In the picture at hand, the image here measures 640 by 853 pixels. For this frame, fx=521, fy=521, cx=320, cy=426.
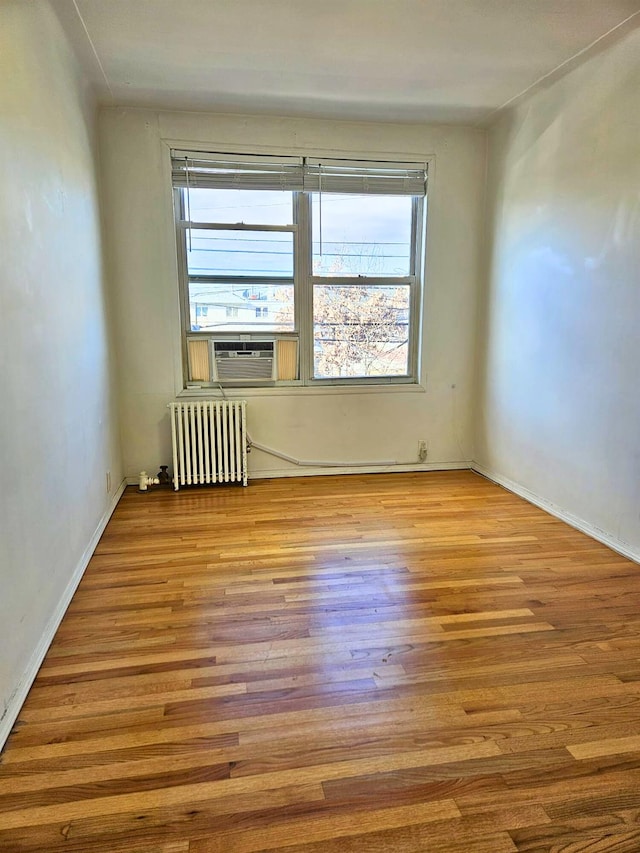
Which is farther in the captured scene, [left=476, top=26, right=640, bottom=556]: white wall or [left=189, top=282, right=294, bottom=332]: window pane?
[left=189, top=282, right=294, bottom=332]: window pane

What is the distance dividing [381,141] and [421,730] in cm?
411

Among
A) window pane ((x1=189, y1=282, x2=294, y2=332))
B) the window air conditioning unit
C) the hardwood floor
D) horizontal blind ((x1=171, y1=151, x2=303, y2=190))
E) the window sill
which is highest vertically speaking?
horizontal blind ((x1=171, y1=151, x2=303, y2=190))

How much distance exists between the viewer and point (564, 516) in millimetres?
3465

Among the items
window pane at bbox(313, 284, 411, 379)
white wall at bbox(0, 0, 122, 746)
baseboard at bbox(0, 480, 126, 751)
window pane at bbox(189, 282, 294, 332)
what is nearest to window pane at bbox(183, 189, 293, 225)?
window pane at bbox(189, 282, 294, 332)

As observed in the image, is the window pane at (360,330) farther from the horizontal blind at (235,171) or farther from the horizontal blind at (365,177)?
the horizontal blind at (235,171)

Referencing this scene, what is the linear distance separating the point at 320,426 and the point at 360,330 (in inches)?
35.2

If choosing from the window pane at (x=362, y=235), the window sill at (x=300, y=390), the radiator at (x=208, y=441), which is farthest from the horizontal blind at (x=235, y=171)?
the radiator at (x=208, y=441)

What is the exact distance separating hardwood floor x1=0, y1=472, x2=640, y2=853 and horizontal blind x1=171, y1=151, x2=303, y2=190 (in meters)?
2.72

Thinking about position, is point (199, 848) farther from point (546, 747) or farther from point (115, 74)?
point (115, 74)

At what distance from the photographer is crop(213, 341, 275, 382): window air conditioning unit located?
4.28 m

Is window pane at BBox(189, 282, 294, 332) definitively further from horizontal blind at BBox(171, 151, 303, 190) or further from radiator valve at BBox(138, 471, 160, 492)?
radiator valve at BBox(138, 471, 160, 492)

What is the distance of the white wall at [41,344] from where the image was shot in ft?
5.97

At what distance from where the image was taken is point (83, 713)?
175 centimetres

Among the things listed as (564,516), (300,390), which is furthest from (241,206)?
(564,516)
